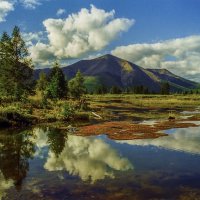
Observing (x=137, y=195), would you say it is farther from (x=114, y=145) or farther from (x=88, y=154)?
(x=114, y=145)

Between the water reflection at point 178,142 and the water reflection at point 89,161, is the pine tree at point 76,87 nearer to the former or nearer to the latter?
the water reflection at point 178,142

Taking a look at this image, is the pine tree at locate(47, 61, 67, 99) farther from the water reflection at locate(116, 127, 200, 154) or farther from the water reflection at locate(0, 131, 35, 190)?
the water reflection at locate(116, 127, 200, 154)

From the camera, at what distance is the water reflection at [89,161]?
2288 cm

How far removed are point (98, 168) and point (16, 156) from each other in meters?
8.16

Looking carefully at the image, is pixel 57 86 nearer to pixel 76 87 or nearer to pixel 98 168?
pixel 76 87

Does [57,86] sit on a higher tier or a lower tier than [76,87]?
lower

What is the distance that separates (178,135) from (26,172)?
23245 millimetres

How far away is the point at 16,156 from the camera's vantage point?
93.5 ft

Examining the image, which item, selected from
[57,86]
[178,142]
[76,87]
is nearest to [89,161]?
[178,142]

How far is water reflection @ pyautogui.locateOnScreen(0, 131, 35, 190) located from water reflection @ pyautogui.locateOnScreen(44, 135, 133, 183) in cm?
196

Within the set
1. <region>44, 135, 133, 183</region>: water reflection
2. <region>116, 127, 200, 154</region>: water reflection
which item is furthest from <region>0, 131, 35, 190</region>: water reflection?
<region>116, 127, 200, 154</region>: water reflection

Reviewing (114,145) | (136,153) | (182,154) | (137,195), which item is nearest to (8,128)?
(114,145)

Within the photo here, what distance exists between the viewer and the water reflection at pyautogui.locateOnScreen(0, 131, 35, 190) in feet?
73.3

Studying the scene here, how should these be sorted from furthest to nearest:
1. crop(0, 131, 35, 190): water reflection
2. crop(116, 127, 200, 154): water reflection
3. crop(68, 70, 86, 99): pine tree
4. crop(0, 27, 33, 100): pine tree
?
crop(68, 70, 86, 99): pine tree < crop(0, 27, 33, 100): pine tree < crop(116, 127, 200, 154): water reflection < crop(0, 131, 35, 190): water reflection
